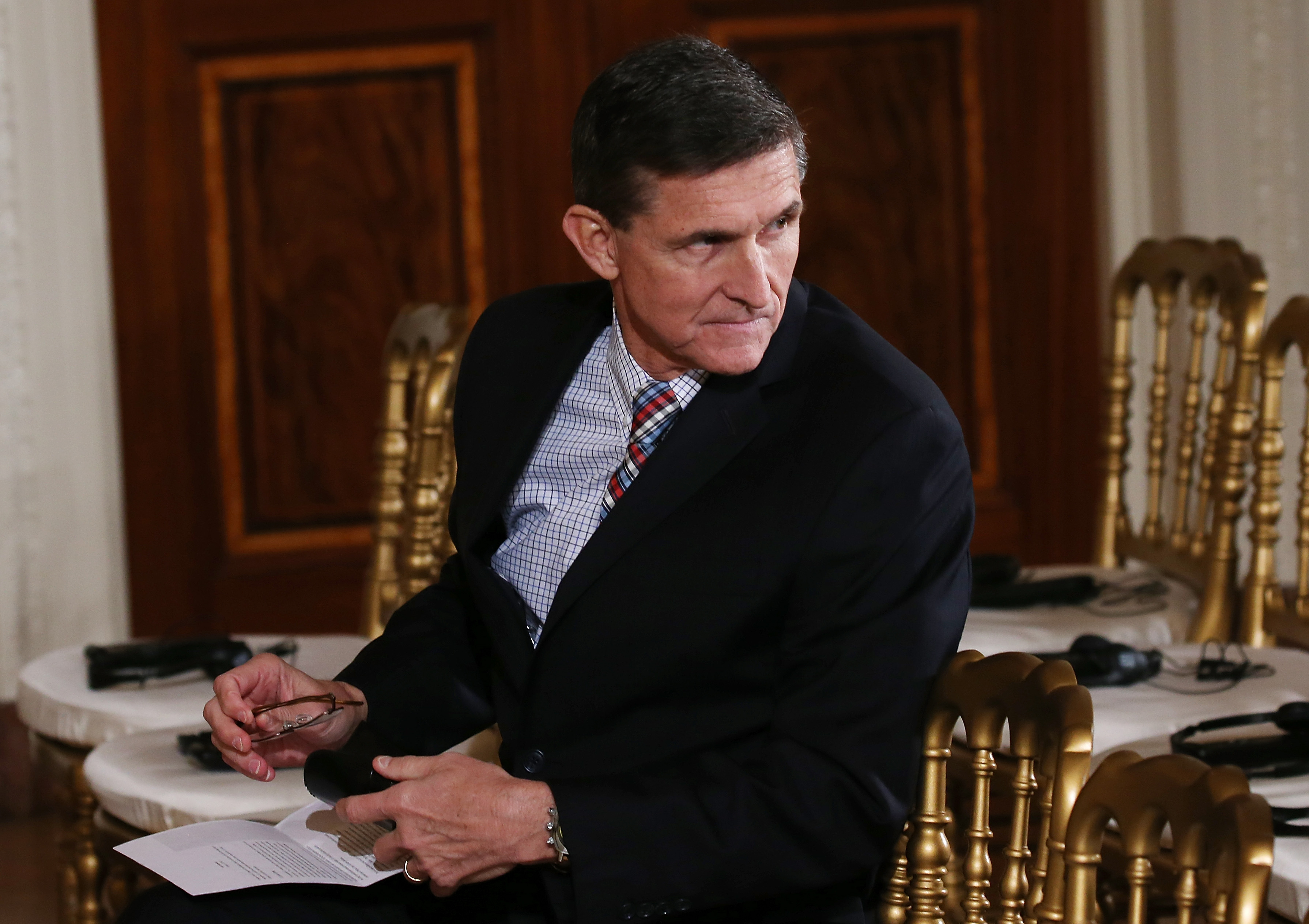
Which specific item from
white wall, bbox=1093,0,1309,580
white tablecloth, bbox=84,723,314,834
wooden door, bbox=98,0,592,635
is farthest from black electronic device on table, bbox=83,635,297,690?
white wall, bbox=1093,0,1309,580

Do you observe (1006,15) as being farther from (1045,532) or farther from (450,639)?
(450,639)

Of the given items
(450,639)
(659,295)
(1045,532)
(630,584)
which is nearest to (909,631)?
(630,584)

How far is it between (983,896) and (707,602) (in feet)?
1.08

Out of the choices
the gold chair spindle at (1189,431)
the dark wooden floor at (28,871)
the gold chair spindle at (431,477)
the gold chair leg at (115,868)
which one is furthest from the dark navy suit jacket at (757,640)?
the dark wooden floor at (28,871)

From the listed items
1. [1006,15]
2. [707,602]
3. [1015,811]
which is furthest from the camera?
[1006,15]

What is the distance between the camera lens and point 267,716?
61.0 inches

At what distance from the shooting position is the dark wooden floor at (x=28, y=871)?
110 inches

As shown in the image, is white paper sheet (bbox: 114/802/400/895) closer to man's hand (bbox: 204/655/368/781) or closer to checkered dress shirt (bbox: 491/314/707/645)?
man's hand (bbox: 204/655/368/781)

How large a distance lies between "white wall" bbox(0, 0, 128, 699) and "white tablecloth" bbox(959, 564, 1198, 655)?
203 centimetres

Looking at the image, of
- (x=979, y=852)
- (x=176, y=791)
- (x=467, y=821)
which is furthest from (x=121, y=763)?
(x=979, y=852)

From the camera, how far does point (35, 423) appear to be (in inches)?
131

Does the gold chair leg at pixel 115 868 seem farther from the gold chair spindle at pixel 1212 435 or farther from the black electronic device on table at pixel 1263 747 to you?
the gold chair spindle at pixel 1212 435

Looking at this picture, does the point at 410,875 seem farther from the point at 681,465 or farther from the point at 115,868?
the point at 115,868

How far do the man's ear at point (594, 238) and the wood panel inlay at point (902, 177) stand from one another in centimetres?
212
